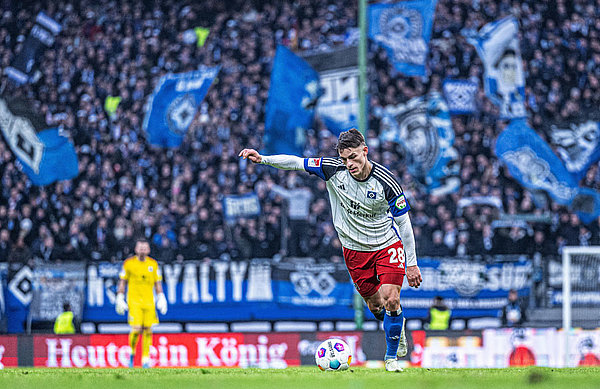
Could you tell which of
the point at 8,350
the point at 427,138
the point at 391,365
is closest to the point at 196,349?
the point at 8,350

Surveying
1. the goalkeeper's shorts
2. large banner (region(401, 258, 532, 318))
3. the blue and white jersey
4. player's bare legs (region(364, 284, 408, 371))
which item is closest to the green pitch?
player's bare legs (region(364, 284, 408, 371))

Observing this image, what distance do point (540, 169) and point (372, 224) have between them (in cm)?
1424

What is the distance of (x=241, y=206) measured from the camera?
68.5ft

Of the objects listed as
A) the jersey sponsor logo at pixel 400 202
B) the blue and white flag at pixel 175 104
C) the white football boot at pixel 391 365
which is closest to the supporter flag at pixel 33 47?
the blue and white flag at pixel 175 104

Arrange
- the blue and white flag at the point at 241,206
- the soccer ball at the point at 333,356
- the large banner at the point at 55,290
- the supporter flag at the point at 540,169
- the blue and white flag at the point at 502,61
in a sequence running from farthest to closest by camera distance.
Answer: the blue and white flag at the point at 502,61, the blue and white flag at the point at 241,206, the supporter flag at the point at 540,169, the large banner at the point at 55,290, the soccer ball at the point at 333,356

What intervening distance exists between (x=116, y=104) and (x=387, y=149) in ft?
26.0

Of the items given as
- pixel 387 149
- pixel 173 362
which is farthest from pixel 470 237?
pixel 173 362

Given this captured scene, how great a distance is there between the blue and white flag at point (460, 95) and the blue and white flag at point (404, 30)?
805mm

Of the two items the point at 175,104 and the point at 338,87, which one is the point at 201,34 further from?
the point at 338,87

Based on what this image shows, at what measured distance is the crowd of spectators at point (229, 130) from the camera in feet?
64.0

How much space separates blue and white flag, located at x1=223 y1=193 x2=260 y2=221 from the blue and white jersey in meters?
12.9

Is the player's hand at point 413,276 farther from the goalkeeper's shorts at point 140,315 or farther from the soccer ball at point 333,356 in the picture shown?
the goalkeeper's shorts at point 140,315

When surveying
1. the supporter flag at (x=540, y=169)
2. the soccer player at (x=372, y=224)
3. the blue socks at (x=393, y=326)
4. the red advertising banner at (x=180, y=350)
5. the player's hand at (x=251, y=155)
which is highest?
the supporter flag at (x=540, y=169)

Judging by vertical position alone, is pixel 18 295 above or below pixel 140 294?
below
